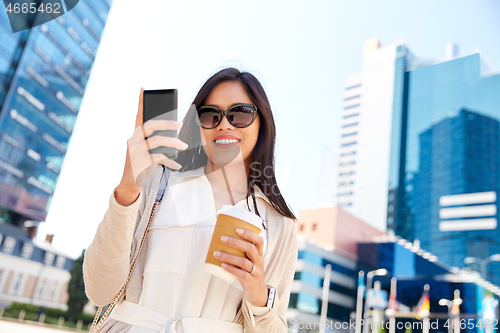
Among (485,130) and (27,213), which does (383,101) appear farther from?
(27,213)

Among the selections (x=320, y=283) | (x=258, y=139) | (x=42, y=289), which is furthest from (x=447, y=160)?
(x=258, y=139)

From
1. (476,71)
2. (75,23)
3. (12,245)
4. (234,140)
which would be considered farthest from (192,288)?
(476,71)

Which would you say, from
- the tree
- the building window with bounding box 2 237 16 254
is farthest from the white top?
the building window with bounding box 2 237 16 254

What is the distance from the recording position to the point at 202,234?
1.25m

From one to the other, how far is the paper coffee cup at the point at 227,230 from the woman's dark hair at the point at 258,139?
44 centimetres

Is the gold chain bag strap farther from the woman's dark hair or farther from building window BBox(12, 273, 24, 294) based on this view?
building window BBox(12, 273, 24, 294)

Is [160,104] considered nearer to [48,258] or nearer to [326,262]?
[48,258]

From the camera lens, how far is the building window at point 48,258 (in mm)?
37000

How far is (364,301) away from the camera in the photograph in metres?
42.7

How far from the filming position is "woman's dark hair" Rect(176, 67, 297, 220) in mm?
1502

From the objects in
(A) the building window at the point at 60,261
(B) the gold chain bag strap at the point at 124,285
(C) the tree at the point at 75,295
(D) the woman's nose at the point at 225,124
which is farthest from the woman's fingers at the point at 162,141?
(A) the building window at the point at 60,261

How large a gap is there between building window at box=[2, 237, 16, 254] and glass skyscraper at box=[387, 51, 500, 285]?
55187 mm

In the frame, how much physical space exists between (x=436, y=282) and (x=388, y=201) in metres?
28.4

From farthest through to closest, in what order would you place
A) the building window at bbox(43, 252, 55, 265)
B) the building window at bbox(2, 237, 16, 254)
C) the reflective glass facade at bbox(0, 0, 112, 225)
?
the reflective glass facade at bbox(0, 0, 112, 225) < the building window at bbox(43, 252, 55, 265) < the building window at bbox(2, 237, 16, 254)
